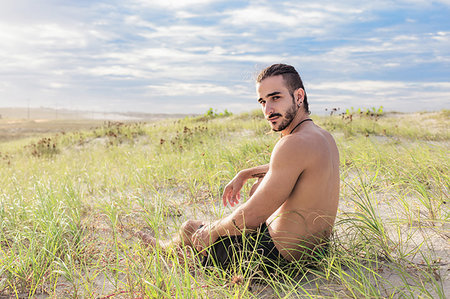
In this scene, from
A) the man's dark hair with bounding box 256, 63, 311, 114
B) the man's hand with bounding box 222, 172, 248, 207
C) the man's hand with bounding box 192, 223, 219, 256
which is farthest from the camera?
the man's hand with bounding box 222, 172, 248, 207

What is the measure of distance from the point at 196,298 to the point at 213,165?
11.6 feet

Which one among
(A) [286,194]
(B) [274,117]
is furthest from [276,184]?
(B) [274,117]

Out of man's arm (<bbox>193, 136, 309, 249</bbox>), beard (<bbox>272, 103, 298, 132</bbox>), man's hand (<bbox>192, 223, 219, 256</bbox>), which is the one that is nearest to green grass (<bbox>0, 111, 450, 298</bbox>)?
man's hand (<bbox>192, 223, 219, 256</bbox>)

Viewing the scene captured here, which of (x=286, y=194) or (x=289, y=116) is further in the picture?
(x=289, y=116)

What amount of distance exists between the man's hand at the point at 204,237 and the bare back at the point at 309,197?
429 millimetres

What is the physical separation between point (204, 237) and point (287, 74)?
1322mm

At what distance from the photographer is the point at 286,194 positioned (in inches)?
87.7

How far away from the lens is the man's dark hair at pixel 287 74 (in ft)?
7.85

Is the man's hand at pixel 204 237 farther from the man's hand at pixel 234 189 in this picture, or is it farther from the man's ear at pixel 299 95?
the man's ear at pixel 299 95

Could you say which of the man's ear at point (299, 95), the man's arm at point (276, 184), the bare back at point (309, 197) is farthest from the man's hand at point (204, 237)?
the man's ear at point (299, 95)

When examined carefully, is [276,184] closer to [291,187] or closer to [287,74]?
[291,187]

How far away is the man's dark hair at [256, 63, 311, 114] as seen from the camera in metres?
2.39

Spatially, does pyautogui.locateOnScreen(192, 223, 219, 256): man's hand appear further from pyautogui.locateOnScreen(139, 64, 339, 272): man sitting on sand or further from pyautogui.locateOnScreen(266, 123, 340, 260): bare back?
pyautogui.locateOnScreen(266, 123, 340, 260): bare back

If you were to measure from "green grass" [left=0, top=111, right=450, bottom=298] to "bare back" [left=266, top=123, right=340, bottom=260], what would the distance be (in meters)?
0.18
